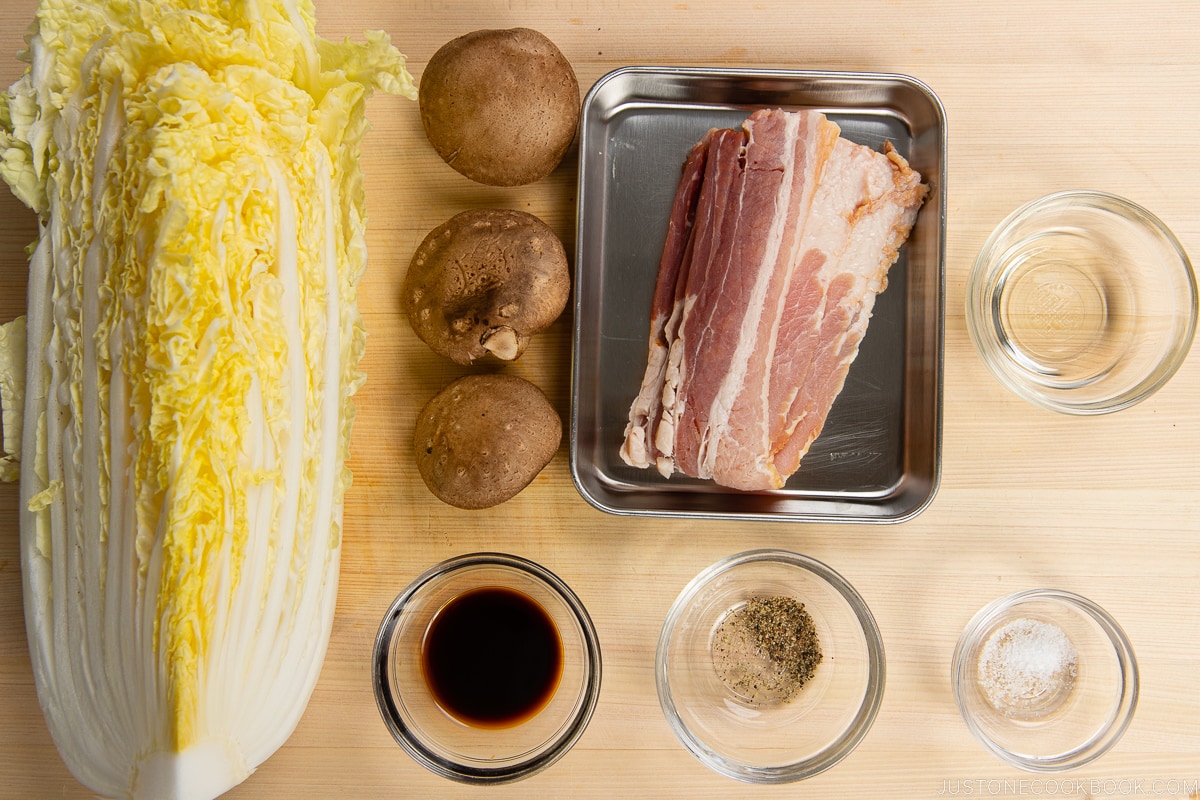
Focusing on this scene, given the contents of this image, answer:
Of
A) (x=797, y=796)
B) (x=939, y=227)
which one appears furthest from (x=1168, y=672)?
(x=939, y=227)

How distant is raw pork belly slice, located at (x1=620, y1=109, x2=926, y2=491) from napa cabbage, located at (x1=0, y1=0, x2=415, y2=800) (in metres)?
0.67

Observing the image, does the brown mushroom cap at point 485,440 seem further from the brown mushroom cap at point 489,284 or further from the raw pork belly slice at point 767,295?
the raw pork belly slice at point 767,295

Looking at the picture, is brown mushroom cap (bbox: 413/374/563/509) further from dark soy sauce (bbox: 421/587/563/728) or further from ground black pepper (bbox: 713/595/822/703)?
ground black pepper (bbox: 713/595/822/703)

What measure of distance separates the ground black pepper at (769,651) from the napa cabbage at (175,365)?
35.2 inches

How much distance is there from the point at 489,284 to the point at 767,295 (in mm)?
569

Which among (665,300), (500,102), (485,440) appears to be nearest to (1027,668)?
(665,300)

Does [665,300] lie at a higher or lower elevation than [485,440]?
higher

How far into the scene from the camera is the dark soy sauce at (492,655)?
162cm

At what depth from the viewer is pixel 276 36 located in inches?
55.2

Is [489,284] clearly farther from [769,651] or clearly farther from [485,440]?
[769,651]

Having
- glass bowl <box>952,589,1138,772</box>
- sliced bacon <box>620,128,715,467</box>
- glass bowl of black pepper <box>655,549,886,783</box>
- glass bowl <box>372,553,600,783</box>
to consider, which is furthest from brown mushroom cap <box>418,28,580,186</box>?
glass bowl <box>952,589,1138,772</box>

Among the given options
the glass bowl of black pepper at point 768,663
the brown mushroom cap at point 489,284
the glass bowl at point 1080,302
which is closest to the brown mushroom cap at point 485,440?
the brown mushroom cap at point 489,284

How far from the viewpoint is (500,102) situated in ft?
4.94

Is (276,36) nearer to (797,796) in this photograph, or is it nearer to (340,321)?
(340,321)
